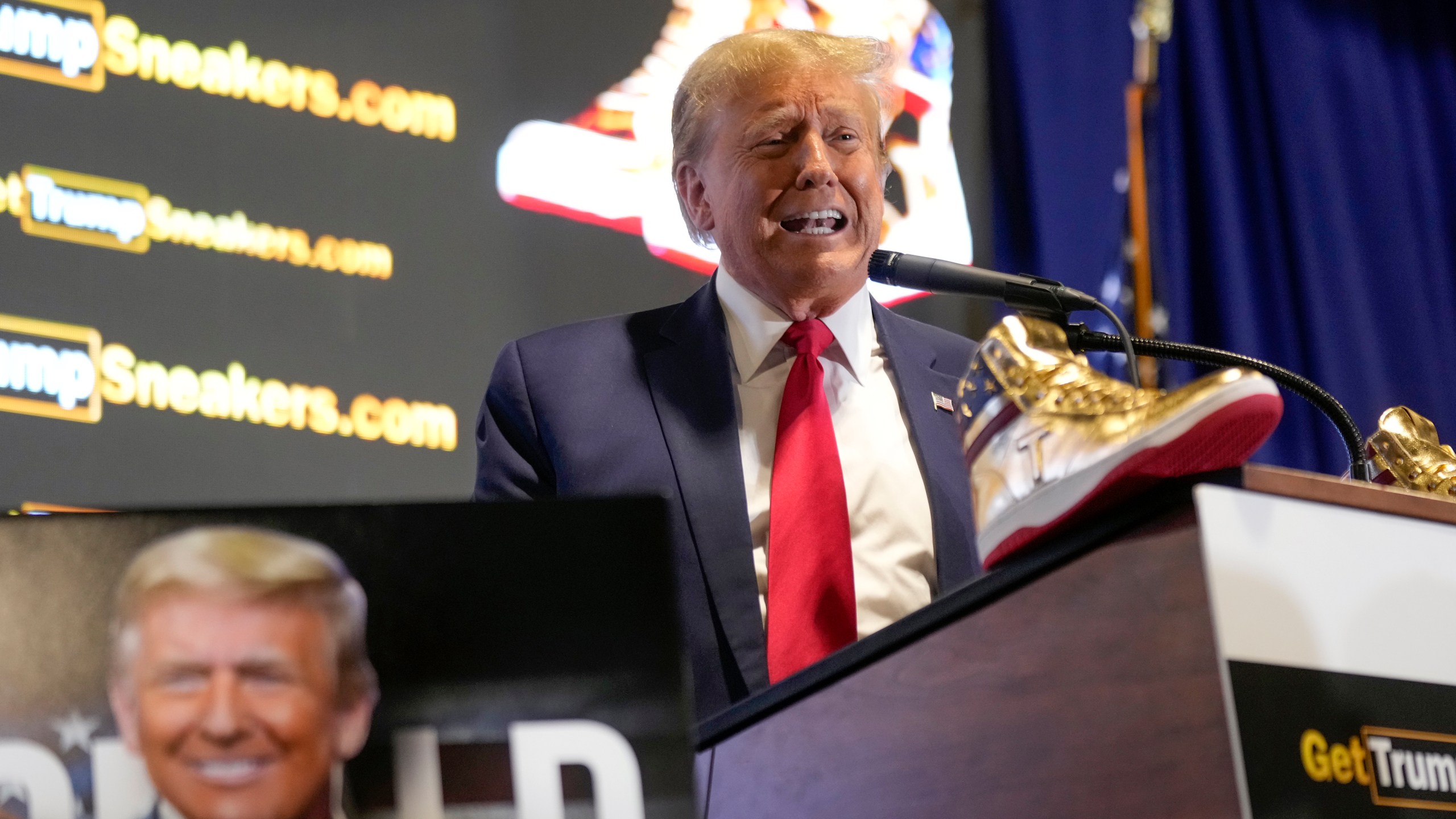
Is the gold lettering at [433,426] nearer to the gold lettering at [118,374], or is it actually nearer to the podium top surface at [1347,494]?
the gold lettering at [118,374]

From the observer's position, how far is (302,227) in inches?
101

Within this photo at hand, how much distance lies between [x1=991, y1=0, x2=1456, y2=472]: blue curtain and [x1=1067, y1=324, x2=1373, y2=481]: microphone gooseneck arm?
8.14ft

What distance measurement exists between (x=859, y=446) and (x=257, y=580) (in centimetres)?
112

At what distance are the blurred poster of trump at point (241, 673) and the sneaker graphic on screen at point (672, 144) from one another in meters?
1.84

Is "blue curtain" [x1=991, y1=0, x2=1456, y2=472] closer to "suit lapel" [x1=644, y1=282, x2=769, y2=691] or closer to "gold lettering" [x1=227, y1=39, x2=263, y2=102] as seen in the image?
"gold lettering" [x1=227, y1=39, x2=263, y2=102]

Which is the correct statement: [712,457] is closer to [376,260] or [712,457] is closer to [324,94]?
[376,260]

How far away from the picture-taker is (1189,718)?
0.85 meters

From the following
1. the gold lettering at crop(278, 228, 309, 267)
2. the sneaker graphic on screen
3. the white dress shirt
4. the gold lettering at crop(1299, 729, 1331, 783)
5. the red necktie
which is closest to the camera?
the gold lettering at crop(1299, 729, 1331, 783)

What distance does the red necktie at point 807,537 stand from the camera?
1.55 meters

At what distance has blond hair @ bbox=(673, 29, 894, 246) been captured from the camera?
6.61 ft

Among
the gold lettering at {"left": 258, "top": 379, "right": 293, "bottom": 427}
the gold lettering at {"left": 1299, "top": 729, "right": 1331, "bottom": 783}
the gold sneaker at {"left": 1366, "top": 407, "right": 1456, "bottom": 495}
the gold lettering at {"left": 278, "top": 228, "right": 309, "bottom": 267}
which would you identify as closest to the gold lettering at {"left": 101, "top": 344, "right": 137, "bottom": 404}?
the gold lettering at {"left": 258, "top": 379, "right": 293, "bottom": 427}

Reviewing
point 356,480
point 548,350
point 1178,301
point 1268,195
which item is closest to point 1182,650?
point 548,350

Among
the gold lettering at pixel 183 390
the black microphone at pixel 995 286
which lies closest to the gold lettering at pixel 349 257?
the gold lettering at pixel 183 390

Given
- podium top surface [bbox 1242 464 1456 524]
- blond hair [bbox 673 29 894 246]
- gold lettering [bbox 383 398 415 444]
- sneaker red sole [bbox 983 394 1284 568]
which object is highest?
blond hair [bbox 673 29 894 246]
